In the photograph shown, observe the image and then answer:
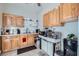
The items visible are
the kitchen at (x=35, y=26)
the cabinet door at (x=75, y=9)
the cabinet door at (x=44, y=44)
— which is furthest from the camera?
the cabinet door at (x=44, y=44)

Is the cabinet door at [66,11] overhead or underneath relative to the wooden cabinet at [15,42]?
overhead

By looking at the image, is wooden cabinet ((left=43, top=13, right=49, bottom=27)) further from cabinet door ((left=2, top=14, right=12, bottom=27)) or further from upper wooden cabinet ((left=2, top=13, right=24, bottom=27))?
cabinet door ((left=2, top=14, right=12, bottom=27))

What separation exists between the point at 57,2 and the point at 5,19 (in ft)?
2.60

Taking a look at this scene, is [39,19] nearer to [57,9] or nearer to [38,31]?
[38,31]

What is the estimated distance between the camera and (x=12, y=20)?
185 cm

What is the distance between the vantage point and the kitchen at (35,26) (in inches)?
71.0

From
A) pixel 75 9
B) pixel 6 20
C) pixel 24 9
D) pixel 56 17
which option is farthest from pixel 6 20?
pixel 75 9

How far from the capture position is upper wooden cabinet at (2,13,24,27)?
181 cm

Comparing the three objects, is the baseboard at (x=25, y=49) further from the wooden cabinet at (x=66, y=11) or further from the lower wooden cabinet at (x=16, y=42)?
the wooden cabinet at (x=66, y=11)

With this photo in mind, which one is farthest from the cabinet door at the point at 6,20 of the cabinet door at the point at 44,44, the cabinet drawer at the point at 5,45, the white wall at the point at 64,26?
the cabinet door at the point at 44,44

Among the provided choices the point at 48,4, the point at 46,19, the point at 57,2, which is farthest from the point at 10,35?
the point at 57,2

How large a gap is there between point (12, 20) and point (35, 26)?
0.35 metres

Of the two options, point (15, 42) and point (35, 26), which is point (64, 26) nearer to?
point (35, 26)

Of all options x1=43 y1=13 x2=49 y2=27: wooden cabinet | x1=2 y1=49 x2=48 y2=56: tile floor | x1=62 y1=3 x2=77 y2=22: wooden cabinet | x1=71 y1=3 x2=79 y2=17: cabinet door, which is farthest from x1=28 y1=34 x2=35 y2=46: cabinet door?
x1=71 y1=3 x2=79 y2=17: cabinet door
